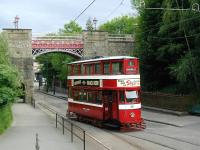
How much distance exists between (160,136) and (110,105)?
4.23 metres

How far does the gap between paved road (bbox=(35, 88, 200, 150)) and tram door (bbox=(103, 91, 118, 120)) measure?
0.95 m

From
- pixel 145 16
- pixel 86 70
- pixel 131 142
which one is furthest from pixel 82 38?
pixel 131 142

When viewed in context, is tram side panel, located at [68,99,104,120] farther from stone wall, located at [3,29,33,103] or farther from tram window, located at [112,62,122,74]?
stone wall, located at [3,29,33,103]

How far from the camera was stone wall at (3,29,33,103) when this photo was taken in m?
60.3

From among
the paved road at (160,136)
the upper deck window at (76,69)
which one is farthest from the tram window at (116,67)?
the upper deck window at (76,69)

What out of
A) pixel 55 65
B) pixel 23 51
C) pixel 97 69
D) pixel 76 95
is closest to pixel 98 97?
pixel 97 69

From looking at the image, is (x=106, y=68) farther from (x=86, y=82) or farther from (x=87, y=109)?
(x=87, y=109)

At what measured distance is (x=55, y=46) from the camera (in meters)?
59.6

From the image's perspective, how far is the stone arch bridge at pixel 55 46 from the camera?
196ft

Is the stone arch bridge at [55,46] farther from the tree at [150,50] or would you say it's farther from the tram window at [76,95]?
the tram window at [76,95]

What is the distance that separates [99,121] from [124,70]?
433 centimetres

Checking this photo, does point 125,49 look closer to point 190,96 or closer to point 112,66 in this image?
point 190,96

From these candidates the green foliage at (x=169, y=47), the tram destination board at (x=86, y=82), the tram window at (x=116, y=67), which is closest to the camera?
the tram window at (x=116, y=67)

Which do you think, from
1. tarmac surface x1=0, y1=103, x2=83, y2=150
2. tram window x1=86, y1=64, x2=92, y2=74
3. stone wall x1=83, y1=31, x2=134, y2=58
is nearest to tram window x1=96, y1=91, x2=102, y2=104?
tram window x1=86, y1=64, x2=92, y2=74
